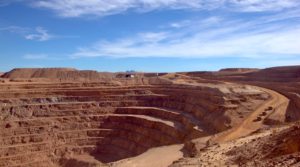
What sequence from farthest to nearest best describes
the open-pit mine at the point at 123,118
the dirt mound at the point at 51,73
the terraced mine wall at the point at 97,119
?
the dirt mound at the point at 51,73 < the terraced mine wall at the point at 97,119 < the open-pit mine at the point at 123,118

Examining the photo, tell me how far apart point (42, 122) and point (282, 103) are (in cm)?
2711

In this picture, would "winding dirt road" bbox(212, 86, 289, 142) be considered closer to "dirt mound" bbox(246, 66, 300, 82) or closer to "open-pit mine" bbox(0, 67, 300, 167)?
→ "open-pit mine" bbox(0, 67, 300, 167)

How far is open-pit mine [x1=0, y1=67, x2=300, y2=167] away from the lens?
33312 mm

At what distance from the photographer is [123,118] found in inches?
1844

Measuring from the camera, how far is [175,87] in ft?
171

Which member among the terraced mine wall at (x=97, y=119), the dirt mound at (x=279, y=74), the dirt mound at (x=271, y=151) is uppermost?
the dirt mound at (x=279, y=74)

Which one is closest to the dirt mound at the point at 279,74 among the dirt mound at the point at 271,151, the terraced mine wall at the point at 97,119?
the terraced mine wall at the point at 97,119

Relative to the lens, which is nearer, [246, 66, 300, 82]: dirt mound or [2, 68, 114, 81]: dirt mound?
[246, 66, 300, 82]: dirt mound

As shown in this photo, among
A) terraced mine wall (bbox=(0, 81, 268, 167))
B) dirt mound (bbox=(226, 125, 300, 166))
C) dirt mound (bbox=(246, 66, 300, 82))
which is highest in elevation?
dirt mound (bbox=(246, 66, 300, 82))

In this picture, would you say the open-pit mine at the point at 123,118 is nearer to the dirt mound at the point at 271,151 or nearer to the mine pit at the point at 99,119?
the mine pit at the point at 99,119

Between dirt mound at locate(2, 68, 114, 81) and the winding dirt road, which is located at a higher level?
dirt mound at locate(2, 68, 114, 81)

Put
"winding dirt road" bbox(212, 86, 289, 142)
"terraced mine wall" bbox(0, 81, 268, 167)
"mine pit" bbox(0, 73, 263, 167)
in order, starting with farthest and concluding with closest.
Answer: "terraced mine wall" bbox(0, 81, 268, 167), "mine pit" bbox(0, 73, 263, 167), "winding dirt road" bbox(212, 86, 289, 142)

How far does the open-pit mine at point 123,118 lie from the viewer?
109 feet

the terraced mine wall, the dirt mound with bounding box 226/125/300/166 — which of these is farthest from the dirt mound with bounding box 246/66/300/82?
the dirt mound with bounding box 226/125/300/166
